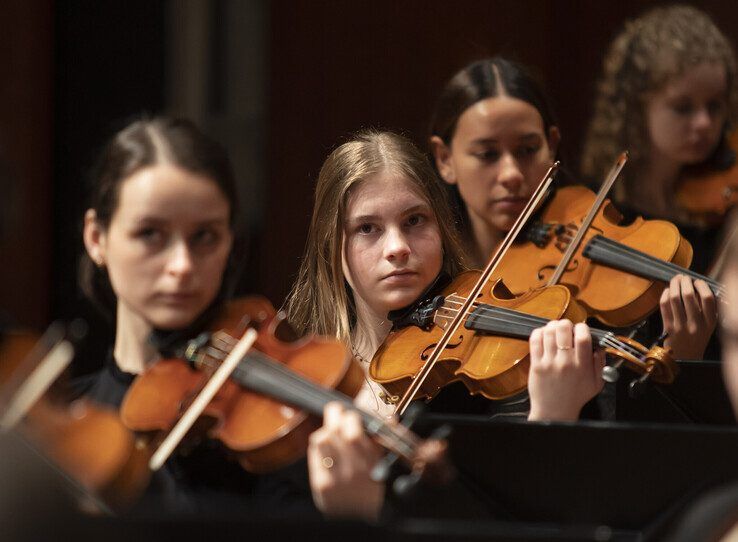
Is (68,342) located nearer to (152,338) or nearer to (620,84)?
(152,338)

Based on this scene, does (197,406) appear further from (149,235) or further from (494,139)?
(494,139)

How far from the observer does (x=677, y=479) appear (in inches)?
37.9

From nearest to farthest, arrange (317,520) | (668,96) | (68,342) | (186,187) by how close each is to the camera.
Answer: (317,520)
(68,342)
(186,187)
(668,96)

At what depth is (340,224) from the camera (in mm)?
1275

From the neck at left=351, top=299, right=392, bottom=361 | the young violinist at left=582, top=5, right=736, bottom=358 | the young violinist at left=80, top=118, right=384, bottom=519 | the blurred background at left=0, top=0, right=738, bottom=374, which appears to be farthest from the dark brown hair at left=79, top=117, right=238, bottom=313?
the blurred background at left=0, top=0, right=738, bottom=374

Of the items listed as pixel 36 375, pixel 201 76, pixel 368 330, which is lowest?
pixel 201 76

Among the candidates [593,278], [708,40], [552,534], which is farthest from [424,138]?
[552,534]

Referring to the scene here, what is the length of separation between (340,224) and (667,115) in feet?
2.16

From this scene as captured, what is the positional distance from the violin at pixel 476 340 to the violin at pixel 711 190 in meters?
0.45

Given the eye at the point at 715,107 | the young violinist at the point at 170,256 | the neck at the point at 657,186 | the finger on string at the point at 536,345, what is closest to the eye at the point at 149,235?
the young violinist at the point at 170,256

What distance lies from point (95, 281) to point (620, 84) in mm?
936

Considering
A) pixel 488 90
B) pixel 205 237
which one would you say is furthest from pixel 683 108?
pixel 205 237

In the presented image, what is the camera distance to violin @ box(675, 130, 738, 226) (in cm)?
165

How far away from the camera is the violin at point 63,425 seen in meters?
0.91
